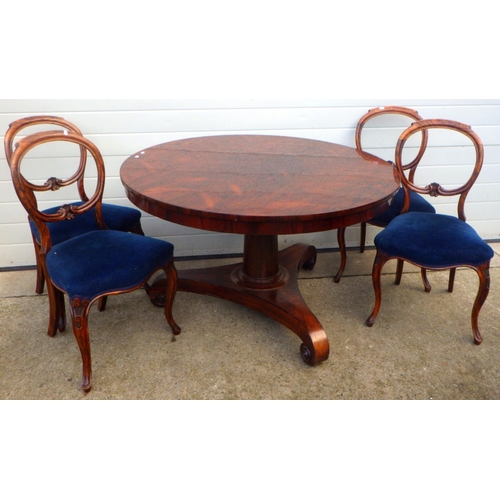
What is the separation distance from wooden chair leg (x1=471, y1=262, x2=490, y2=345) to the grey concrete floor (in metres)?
0.05

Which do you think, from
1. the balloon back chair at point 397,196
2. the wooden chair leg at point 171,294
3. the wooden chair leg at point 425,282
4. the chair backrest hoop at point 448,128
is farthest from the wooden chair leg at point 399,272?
the wooden chair leg at point 171,294

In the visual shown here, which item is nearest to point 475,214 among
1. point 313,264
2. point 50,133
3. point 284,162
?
point 313,264

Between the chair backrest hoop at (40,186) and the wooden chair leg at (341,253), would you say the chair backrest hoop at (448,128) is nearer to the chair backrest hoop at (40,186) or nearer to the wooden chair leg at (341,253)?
the wooden chair leg at (341,253)

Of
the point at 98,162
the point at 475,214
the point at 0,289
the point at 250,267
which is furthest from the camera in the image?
the point at 475,214

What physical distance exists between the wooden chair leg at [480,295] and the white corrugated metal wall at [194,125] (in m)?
1.10

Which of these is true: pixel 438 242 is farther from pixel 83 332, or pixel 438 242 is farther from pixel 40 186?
pixel 40 186

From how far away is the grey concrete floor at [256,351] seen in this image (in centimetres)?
198

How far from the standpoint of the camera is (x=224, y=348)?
2.22 meters

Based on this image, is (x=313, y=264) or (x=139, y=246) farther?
(x=313, y=264)

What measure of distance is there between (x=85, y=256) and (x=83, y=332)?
0.32 metres

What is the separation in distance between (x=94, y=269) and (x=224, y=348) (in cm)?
76

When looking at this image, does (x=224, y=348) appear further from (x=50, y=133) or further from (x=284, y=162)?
(x=50, y=133)

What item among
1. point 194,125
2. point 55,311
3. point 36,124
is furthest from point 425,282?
point 36,124

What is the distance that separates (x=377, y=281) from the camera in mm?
2316
